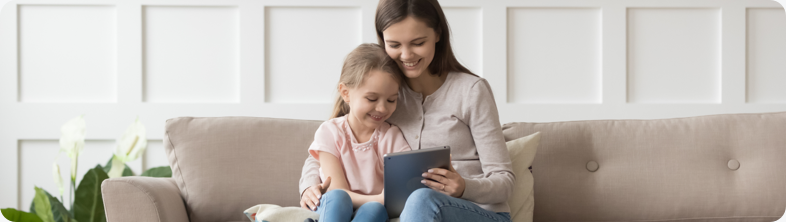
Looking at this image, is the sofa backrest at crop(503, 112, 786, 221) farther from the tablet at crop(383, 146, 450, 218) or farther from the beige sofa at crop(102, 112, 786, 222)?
the tablet at crop(383, 146, 450, 218)

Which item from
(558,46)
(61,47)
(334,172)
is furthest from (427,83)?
(61,47)

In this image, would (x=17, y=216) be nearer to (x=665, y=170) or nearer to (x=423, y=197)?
(x=423, y=197)

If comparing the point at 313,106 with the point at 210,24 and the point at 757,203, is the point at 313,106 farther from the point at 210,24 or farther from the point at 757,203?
the point at 757,203

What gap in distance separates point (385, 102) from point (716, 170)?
1.08 metres

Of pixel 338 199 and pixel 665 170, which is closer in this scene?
pixel 338 199

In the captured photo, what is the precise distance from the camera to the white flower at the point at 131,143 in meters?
1.73

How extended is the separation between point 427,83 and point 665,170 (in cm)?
81

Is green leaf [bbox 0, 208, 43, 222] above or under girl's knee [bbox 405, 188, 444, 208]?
under

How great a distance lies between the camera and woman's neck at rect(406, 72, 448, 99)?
4.33ft

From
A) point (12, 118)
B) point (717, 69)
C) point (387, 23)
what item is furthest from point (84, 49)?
point (717, 69)

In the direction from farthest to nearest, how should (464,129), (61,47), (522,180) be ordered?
1. (61,47)
2. (522,180)
3. (464,129)

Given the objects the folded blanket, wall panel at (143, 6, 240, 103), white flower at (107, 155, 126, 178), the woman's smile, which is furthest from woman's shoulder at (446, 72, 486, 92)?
white flower at (107, 155, 126, 178)

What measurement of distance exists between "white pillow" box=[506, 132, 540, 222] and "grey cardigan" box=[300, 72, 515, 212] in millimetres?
176

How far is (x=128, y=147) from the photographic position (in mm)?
1731
